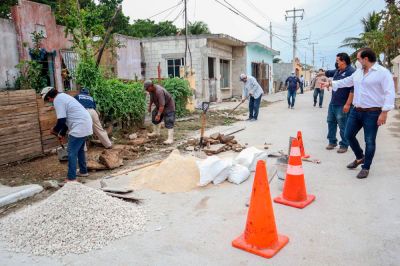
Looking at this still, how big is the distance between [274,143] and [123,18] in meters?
23.7

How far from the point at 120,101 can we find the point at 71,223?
5.37 m

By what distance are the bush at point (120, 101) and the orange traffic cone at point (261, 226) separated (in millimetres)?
5771

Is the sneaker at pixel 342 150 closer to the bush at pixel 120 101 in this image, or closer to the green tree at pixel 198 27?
the bush at pixel 120 101

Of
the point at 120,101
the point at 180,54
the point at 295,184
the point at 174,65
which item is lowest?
the point at 295,184

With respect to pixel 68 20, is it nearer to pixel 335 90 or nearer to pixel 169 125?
pixel 169 125

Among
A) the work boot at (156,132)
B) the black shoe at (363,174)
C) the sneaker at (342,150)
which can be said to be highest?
the work boot at (156,132)

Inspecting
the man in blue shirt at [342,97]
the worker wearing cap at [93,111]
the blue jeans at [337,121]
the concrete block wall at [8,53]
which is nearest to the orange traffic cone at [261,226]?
the man in blue shirt at [342,97]

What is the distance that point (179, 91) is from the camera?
40.7 feet

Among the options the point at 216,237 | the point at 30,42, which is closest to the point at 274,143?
the point at 216,237

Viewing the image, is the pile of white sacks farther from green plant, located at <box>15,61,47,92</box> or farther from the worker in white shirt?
green plant, located at <box>15,61,47,92</box>

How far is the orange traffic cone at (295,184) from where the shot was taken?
13.5 feet

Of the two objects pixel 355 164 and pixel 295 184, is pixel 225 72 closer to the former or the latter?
pixel 355 164

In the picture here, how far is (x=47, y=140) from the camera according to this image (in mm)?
7199

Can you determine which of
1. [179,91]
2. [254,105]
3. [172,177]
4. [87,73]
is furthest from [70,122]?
[254,105]
